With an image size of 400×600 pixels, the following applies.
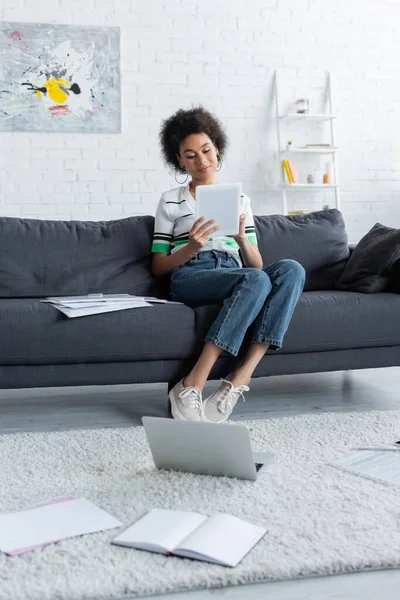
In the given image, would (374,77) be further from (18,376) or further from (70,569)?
(70,569)

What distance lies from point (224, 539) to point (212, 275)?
4.37 ft

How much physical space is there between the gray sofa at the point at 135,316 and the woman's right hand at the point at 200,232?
0.25 metres

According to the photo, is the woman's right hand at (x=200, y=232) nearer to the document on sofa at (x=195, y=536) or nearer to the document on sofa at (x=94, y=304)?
the document on sofa at (x=94, y=304)

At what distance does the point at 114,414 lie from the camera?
8.55 feet

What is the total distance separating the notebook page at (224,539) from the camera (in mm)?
1307

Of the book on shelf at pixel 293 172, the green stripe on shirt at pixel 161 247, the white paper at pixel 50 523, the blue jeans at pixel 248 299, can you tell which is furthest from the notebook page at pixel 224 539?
the book on shelf at pixel 293 172

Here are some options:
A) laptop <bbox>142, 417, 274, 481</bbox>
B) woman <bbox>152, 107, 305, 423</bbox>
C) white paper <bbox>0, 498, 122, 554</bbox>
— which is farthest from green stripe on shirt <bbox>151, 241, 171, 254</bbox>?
white paper <bbox>0, 498, 122, 554</bbox>

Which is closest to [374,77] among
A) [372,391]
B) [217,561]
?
[372,391]

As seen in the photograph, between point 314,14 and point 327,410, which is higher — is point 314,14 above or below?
above

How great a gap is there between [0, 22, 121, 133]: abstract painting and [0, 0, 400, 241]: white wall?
8cm

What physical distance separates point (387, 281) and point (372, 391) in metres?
0.49

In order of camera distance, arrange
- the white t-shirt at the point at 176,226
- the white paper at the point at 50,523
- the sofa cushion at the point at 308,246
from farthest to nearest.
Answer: the sofa cushion at the point at 308,246
the white t-shirt at the point at 176,226
the white paper at the point at 50,523

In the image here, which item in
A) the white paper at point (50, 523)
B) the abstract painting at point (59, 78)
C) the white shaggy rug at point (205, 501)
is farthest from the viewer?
the abstract painting at point (59, 78)

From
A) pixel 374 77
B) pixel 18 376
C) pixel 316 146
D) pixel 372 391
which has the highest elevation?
pixel 374 77
